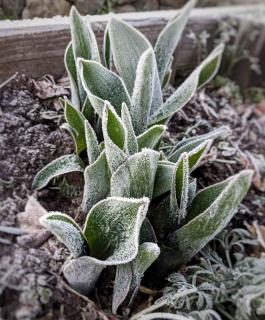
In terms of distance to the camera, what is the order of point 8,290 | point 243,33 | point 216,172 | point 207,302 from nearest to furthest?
1. point 8,290
2. point 207,302
3. point 216,172
4. point 243,33

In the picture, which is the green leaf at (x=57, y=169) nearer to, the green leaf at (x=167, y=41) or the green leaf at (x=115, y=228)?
the green leaf at (x=115, y=228)

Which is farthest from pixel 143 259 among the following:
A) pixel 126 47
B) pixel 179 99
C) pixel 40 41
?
pixel 40 41

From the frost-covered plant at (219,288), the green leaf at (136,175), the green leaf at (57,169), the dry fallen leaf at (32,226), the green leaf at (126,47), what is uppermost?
the green leaf at (126,47)

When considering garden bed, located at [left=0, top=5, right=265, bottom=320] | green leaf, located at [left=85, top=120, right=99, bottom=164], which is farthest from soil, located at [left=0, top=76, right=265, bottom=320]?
green leaf, located at [left=85, top=120, right=99, bottom=164]

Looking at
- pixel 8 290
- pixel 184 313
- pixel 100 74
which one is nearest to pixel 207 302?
pixel 184 313

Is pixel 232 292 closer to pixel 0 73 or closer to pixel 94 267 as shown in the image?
pixel 94 267

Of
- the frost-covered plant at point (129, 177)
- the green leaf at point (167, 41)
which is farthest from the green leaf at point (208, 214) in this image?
the green leaf at point (167, 41)
